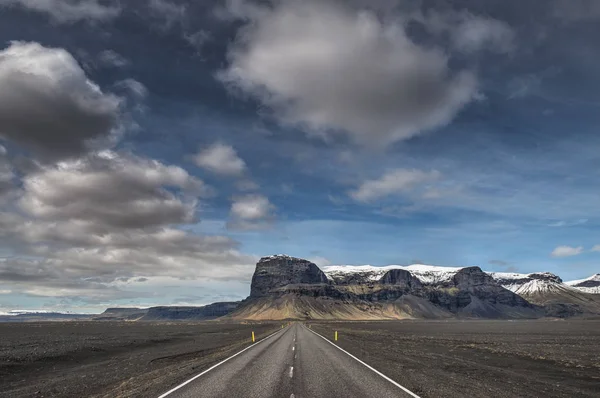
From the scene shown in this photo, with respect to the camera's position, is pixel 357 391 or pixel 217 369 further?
pixel 217 369

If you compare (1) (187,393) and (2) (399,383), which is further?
(2) (399,383)

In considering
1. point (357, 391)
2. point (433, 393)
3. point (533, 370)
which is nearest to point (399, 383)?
point (433, 393)

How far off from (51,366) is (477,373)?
32.0 m

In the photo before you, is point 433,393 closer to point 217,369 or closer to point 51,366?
point 217,369

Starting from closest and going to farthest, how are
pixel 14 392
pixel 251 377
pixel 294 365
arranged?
pixel 251 377 → pixel 14 392 → pixel 294 365

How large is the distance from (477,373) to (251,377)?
14.4 m

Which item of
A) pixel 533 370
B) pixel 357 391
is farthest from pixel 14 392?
pixel 533 370

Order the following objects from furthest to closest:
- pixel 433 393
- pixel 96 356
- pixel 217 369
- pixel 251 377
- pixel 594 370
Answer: pixel 96 356
pixel 594 370
pixel 217 369
pixel 251 377
pixel 433 393

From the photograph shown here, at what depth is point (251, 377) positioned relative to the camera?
19.7 meters

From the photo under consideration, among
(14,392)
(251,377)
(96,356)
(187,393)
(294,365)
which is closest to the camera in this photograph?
(187,393)

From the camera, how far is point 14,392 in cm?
2138

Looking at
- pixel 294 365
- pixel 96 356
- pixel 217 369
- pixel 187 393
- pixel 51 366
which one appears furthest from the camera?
pixel 96 356

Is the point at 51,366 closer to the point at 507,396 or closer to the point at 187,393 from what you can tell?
the point at 187,393

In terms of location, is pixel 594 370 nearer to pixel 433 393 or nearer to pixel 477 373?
pixel 477 373
